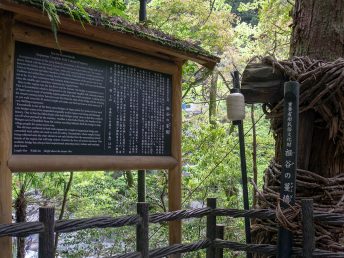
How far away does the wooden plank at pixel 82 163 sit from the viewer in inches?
101

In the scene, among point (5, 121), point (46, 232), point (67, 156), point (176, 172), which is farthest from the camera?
point (176, 172)

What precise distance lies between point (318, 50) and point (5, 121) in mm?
1923

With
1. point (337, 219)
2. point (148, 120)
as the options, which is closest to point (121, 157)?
point (148, 120)

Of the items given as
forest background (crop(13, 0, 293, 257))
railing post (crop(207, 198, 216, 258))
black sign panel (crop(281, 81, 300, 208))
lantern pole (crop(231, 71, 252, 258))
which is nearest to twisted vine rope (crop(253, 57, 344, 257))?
black sign panel (crop(281, 81, 300, 208))

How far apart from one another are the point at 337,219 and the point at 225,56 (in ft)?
27.3

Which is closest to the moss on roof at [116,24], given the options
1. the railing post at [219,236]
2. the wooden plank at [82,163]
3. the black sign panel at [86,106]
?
the black sign panel at [86,106]

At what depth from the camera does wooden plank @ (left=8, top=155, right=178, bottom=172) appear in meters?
2.55

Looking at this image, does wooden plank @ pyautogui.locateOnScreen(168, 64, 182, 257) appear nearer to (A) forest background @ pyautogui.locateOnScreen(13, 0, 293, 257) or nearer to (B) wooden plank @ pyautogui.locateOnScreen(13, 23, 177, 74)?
(B) wooden plank @ pyautogui.locateOnScreen(13, 23, 177, 74)

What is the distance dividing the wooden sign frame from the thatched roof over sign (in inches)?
2.7

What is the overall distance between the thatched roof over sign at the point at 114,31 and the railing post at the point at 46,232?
1161 millimetres

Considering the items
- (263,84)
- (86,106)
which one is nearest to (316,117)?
(263,84)

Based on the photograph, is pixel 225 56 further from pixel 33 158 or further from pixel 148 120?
pixel 33 158

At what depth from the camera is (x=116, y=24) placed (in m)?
2.91

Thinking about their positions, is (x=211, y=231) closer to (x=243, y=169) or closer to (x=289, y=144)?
(x=243, y=169)
